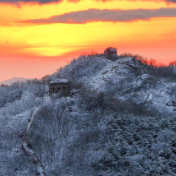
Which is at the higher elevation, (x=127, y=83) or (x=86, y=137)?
(x=86, y=137)

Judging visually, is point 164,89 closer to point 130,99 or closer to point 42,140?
point 130,99

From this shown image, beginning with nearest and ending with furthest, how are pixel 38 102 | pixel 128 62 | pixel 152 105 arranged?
pixel 38 102 → pixel 152 105 → pixel 128 62

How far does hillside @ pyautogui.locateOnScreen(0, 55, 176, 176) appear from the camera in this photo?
223ft

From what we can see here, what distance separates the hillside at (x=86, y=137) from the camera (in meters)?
68.0

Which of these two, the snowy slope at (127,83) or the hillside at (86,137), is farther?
the snowy slope at (127,83)

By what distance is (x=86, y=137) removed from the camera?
74750 mm

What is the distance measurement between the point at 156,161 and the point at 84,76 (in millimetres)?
57442

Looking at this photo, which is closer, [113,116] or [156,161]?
[156,161]

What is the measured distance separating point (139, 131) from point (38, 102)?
878 inches

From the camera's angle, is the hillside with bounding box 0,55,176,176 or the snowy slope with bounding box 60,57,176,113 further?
the snowy slope with bounding box 60,57,176,113

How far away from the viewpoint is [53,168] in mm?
67688

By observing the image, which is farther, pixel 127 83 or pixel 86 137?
pixel 127 83

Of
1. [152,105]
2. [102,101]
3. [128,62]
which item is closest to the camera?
[102,101]

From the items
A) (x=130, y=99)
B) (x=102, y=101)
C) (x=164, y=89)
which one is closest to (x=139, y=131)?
(x=102, y=101)
